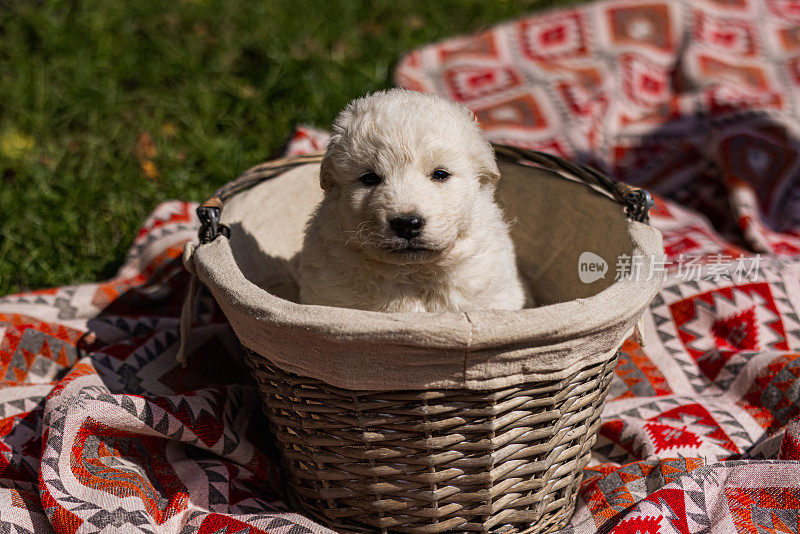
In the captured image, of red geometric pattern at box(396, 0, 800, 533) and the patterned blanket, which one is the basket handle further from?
red geometric pattern at box(396, 0, 800, 533)

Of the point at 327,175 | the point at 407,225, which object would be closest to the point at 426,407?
the point at 407,225

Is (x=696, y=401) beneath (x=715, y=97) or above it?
beneath

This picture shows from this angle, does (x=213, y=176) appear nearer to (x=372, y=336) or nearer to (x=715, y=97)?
(x=372, y=336)

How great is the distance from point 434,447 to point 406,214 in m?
0.63

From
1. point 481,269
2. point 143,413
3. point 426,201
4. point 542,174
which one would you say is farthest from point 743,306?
point 143,413

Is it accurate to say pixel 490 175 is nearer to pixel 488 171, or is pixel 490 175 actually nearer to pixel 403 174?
pixel 488 171

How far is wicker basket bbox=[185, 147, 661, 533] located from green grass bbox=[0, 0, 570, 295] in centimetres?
185

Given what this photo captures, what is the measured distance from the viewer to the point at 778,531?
214cm

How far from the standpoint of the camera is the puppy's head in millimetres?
1964

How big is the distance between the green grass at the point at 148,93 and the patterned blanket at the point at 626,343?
0.44 metres

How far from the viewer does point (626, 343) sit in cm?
302

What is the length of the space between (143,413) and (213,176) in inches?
82.9

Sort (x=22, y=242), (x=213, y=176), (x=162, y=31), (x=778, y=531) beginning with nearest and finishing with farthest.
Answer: (x=778, y=531) < (x=22, y=242) < (x=213, y=176) < (x=162, y=31)

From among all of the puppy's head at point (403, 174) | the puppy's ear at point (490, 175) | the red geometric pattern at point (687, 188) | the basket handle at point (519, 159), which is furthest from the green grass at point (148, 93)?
the puppy's ear at point (490, 175)
